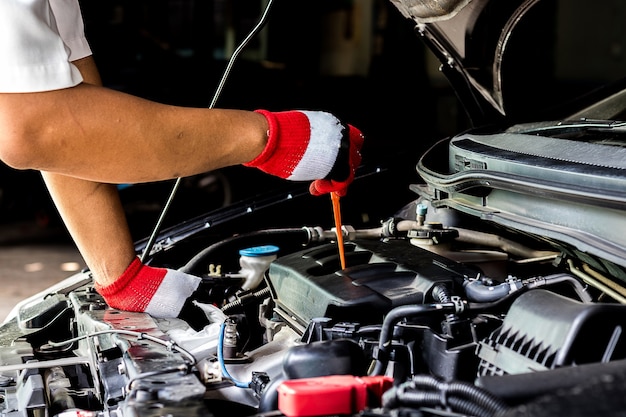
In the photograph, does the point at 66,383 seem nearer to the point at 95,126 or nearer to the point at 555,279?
the point at 95,126

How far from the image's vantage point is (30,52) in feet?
5.06

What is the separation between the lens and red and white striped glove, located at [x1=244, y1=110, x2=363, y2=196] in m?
1.76

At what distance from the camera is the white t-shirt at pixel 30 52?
60.2 inches

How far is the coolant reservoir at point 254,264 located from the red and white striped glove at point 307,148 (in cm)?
42

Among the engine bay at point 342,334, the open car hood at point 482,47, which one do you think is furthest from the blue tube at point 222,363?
the open car hood at point 482,47

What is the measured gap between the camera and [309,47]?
1095 cm

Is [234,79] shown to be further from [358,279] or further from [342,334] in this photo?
[342,334]

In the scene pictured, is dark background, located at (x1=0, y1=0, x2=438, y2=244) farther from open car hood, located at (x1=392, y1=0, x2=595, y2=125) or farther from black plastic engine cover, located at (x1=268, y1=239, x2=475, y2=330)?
black plastic engine cover, located at (x1=268, y1=239, x2=475, y2=330)

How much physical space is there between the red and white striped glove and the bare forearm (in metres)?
0.04

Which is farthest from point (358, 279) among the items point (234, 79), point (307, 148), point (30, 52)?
point (234, 79)

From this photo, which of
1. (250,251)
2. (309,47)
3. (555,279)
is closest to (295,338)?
Result: (250,251)

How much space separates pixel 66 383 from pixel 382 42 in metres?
8.48

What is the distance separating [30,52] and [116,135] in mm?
224

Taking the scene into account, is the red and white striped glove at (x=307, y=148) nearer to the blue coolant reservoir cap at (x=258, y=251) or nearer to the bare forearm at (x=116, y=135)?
the bare forearm at (x=116, y=135)
